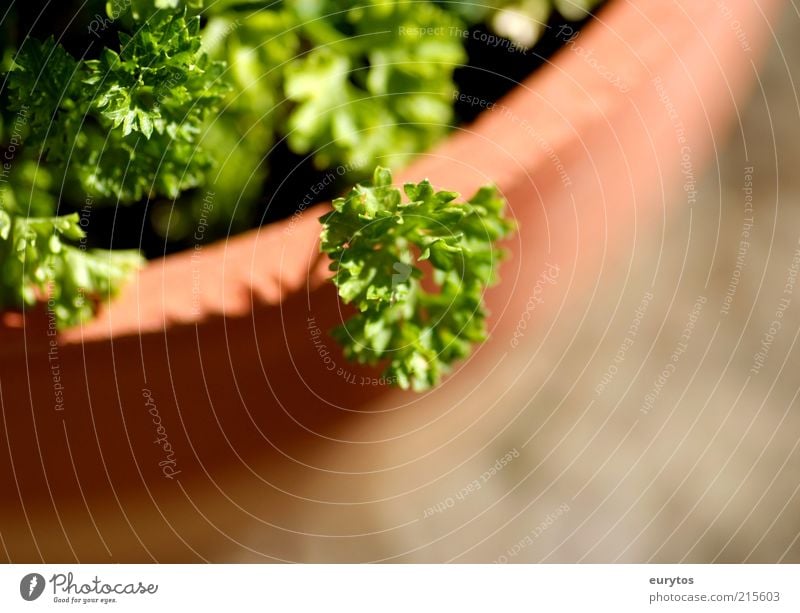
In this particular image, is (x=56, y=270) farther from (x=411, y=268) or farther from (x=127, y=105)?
(x=411, y=268)

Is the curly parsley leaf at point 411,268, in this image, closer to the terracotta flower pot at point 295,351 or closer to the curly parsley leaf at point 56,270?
the terracotta flower pot at point 295,351

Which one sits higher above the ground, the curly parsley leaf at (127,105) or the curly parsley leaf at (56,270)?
the curly parsley leaf at (127,105)

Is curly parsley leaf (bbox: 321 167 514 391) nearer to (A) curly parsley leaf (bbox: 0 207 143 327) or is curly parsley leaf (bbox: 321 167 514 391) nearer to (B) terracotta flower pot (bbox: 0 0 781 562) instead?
(B) terracotta flower pot (bbox: 0 0 781 562)

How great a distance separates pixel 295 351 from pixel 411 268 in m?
0.15

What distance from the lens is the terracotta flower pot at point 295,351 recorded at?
0.60m

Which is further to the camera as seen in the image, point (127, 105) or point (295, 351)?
point (295, 351)

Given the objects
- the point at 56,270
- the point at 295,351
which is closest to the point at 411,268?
the point at 295,351

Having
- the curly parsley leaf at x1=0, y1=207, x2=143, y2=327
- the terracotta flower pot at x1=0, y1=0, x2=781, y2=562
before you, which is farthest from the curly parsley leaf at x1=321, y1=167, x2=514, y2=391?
the curly parsley leaf at x1=0, y1=207, x2=143, y2=327

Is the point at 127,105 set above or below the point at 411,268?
above

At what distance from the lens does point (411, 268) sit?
21.7 inches

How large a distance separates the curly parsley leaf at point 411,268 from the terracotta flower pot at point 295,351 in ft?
0.18

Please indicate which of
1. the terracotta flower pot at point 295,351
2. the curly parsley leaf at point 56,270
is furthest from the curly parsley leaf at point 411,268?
the curly parsley leaf at point 56,270

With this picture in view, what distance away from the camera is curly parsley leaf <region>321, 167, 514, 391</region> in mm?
510
